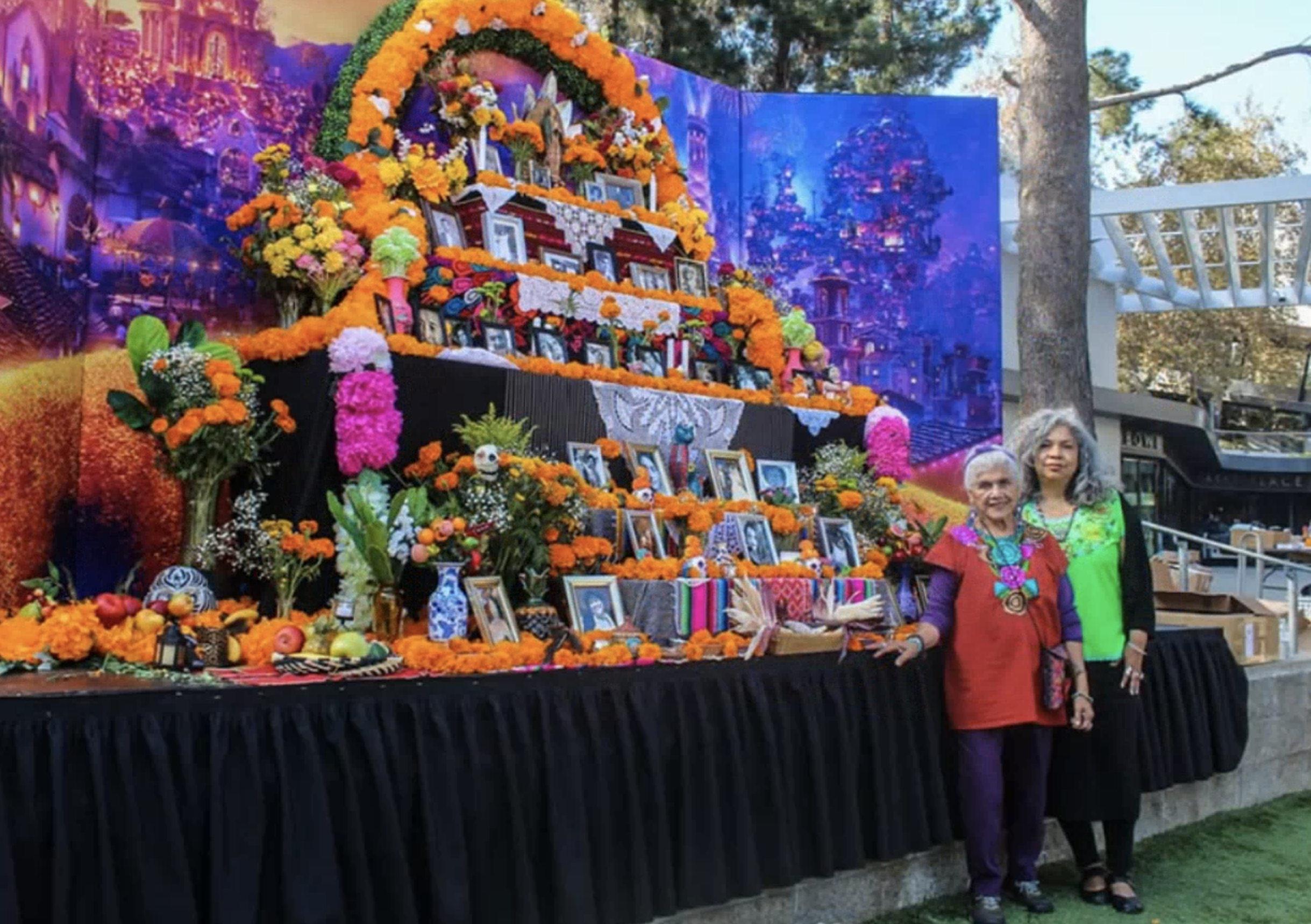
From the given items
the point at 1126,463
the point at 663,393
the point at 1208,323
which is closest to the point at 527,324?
the point at 663,393

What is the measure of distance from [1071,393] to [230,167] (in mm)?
5437


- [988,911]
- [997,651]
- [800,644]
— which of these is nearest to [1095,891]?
[988,911]

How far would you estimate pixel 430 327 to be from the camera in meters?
6.04

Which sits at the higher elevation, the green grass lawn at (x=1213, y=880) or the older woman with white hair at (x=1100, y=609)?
the older woman with white hair at (x=1100, y=609)

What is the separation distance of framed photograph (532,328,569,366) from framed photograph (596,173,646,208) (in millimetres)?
1273

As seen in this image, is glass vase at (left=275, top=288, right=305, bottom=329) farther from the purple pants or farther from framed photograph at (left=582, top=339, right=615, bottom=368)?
the purple pants

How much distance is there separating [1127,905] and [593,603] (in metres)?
2.21

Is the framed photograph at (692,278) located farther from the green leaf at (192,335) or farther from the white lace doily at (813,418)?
the green leaf at (192,335)

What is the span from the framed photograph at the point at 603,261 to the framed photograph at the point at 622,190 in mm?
419

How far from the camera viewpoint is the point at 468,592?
4.77 meters

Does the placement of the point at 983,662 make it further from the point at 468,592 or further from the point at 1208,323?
the point at 1208,323

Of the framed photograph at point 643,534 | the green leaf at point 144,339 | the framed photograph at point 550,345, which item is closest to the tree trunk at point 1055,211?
the framed photograph at point 550,345

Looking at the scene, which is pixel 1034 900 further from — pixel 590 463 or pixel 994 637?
pixel 590 463

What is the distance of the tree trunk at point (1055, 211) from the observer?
8891 mm
